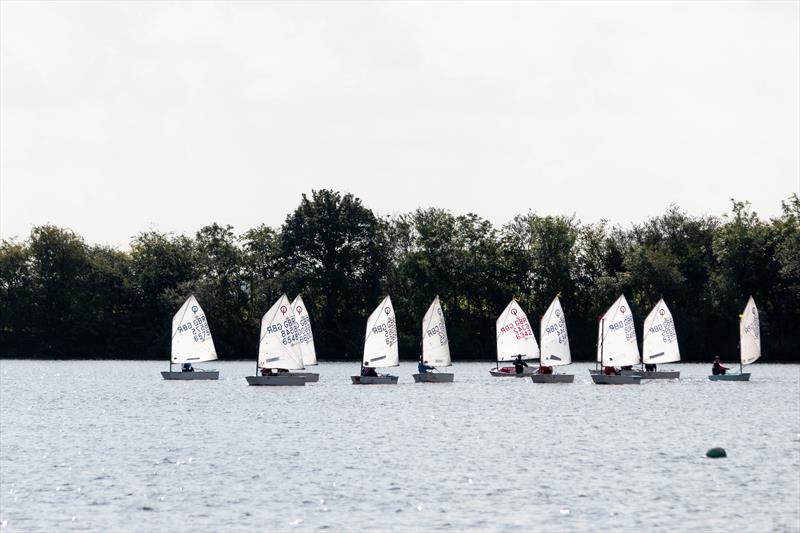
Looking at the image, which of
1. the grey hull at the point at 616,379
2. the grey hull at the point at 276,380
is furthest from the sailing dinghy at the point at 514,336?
the grey hull at the point at 276,380

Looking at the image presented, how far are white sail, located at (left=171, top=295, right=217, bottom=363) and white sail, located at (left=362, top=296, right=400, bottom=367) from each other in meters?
Answer: 12.9

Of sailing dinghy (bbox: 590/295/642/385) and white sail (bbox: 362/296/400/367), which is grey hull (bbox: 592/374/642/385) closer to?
sailing dinghy (bbox: 590/295/642/385)

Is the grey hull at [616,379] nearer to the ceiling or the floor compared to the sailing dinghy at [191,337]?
nearer to the floor

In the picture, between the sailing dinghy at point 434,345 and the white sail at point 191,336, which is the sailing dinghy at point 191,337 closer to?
the white sail at point 191,336

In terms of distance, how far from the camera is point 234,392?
85.2m

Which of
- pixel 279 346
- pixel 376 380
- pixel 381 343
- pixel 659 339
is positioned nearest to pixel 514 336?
pixel 659 339

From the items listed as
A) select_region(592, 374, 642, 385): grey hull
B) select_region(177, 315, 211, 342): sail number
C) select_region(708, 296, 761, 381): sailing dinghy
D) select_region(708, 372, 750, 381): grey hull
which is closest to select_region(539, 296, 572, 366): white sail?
select_region(592, 374, 642, 385): grey hull

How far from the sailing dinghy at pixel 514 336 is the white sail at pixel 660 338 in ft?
26.0

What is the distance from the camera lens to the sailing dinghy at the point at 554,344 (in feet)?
287

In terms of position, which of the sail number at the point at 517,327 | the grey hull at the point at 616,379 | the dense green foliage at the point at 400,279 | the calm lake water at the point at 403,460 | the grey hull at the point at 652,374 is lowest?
the calm lake water at the point at 403,460

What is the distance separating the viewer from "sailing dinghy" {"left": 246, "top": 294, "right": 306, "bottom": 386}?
82.1 metres

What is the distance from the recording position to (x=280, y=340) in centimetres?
8306

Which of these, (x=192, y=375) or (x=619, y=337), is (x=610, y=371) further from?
(x=192, y=375)

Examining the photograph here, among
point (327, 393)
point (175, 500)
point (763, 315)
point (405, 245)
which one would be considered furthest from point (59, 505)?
point (405, 245)
